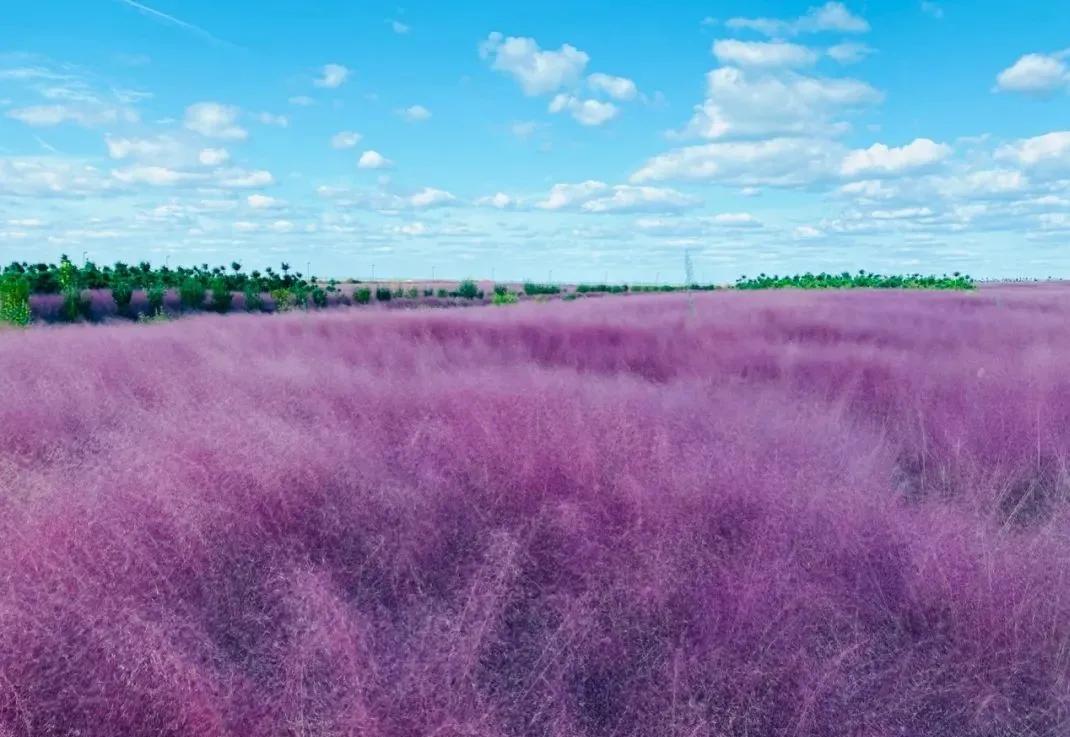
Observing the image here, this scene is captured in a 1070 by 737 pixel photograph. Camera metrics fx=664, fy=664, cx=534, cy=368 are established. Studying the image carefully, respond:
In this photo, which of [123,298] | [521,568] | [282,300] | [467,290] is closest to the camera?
[521,568]

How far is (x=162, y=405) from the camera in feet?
19.1

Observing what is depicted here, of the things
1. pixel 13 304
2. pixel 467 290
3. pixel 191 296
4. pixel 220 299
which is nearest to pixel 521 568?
pixel 13 304

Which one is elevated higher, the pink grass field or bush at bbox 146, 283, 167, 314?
bush at bbox 146, 283, 167, 314

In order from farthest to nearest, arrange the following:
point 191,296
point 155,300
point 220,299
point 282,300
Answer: point 282,300, point 220,299, point 191,296, point 155,300

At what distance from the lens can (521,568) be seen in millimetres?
3330

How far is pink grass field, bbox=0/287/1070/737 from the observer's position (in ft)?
8.23

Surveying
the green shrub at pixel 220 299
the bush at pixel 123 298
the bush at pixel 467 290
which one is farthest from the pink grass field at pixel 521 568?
the bush at pixel 467 290

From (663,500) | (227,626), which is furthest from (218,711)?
(663,500)

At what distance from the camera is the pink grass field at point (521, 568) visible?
2.51 m

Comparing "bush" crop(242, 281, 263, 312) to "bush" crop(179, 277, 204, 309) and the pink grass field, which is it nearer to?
"bush" crop(179, 277, 204, 309)

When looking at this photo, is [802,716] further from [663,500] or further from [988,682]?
[663,500]

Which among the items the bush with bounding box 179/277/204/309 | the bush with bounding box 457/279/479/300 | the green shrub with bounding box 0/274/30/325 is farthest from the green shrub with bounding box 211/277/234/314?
the bush with bounding box 457/279/479/300

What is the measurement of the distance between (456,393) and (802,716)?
3.81 m

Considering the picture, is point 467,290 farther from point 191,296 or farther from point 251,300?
point 191,296
